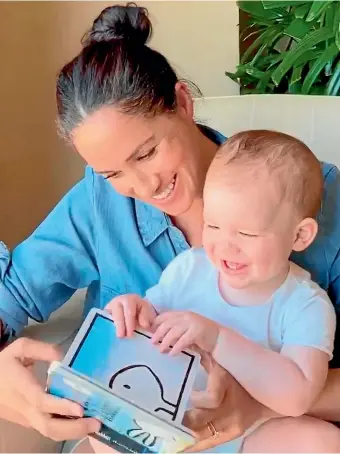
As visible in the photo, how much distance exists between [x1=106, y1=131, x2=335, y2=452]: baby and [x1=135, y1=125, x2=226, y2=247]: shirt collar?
0.22 m

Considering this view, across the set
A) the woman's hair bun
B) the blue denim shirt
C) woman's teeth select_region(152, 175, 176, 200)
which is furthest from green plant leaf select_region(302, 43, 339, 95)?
woman's teeth select_region(152, 175, 176, 200)

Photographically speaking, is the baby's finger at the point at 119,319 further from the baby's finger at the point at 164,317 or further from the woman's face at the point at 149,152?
the woman's face at the point at 149,152

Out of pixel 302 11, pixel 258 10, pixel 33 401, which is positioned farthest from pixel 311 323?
pixel 258 10

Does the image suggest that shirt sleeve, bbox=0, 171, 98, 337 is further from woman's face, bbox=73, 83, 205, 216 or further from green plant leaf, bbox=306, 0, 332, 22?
green plant leaf, bbox=306, 0, 332, 22

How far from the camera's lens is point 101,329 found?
927 mm

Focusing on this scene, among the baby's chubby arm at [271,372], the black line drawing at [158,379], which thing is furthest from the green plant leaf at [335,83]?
the black line drawing at [158,379]

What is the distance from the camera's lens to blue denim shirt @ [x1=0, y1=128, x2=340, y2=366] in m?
1.27

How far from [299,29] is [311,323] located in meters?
1.05

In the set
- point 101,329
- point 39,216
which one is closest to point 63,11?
point 39,216

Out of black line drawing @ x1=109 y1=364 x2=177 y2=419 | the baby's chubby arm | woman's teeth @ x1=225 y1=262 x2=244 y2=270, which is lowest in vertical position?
the baby's chubby arm

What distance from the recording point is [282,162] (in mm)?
993

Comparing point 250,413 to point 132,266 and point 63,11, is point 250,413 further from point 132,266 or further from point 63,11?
point 63,11

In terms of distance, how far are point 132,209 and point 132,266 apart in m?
0.11

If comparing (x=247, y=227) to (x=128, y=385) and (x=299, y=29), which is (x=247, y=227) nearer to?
(x=128, y=385)
